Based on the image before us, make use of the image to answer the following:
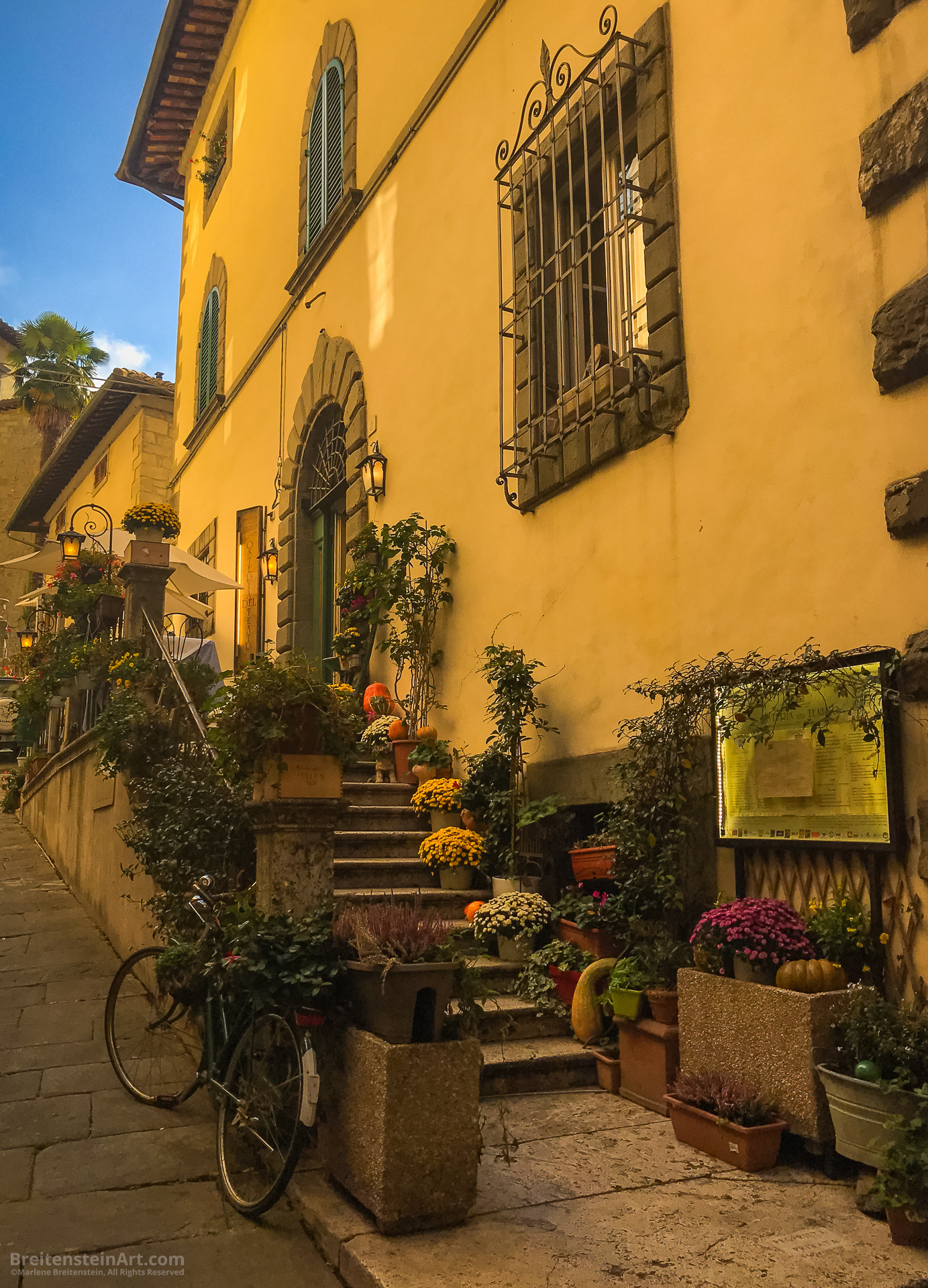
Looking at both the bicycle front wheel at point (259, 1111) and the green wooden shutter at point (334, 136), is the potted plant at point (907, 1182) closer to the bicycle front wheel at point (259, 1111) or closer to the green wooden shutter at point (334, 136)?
the bicycle front wheel at point (259, 1111)

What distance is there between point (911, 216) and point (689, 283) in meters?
1.37

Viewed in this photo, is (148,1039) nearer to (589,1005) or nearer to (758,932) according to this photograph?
(589,1005)

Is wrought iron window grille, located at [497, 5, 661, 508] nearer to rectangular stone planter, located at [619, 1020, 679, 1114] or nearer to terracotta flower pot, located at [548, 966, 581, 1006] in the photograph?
terracotta flower pot, located at [548, 966, 581, 1006]

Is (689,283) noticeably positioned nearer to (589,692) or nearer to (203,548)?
(589,692)

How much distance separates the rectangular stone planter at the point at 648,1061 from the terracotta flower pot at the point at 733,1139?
0.28m

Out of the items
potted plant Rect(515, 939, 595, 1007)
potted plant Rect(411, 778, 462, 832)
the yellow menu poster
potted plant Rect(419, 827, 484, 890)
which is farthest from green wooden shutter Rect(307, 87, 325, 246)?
the yellow menu poster

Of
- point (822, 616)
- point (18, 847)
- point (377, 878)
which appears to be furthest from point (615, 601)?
point (18, 847)

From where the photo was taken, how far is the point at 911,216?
377cm

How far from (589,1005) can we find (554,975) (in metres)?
0.33

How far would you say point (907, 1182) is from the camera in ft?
9.48

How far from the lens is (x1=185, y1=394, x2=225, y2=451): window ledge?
46.9ft

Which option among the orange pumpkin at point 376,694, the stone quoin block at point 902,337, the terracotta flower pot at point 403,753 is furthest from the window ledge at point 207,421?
the stone quoin block at point 902,337

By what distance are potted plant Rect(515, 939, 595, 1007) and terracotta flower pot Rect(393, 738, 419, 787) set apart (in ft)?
7.81

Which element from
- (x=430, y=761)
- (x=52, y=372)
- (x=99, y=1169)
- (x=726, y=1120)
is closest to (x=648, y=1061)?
(x=726, y=1120)
